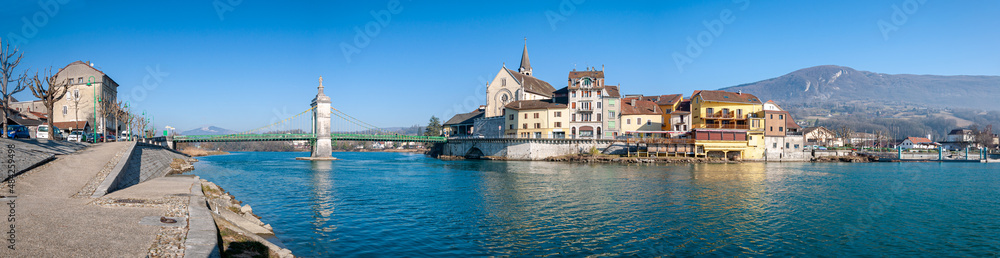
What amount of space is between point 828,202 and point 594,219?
15.8 metres

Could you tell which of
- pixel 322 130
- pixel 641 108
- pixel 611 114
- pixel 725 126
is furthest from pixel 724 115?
pixel 322 130

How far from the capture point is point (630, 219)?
2331 centimetres

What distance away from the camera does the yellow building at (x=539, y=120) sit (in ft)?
276

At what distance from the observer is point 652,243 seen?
18.4 meters

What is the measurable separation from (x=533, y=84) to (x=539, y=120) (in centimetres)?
2070

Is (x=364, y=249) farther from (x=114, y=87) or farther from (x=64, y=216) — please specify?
(x=114, y=87)

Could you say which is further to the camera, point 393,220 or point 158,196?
point 393,220

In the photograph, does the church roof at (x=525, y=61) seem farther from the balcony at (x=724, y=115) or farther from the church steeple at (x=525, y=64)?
the balcony at (x=724, y=115)

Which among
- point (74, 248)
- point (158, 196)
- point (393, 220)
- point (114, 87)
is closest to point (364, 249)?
point (393, 220)

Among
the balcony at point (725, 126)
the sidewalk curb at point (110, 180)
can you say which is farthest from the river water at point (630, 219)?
the balcony at point (725, 126)

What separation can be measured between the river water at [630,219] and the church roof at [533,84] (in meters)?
60.3

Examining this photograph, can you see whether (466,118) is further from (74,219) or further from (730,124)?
(74,219)

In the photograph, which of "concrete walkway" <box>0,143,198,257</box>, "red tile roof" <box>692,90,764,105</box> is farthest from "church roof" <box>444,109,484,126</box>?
"concrete walkway" <box>0,143,198,257</box>

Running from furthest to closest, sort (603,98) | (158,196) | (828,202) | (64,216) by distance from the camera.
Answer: (603,98), (828,202), (158,196), (64,216)
